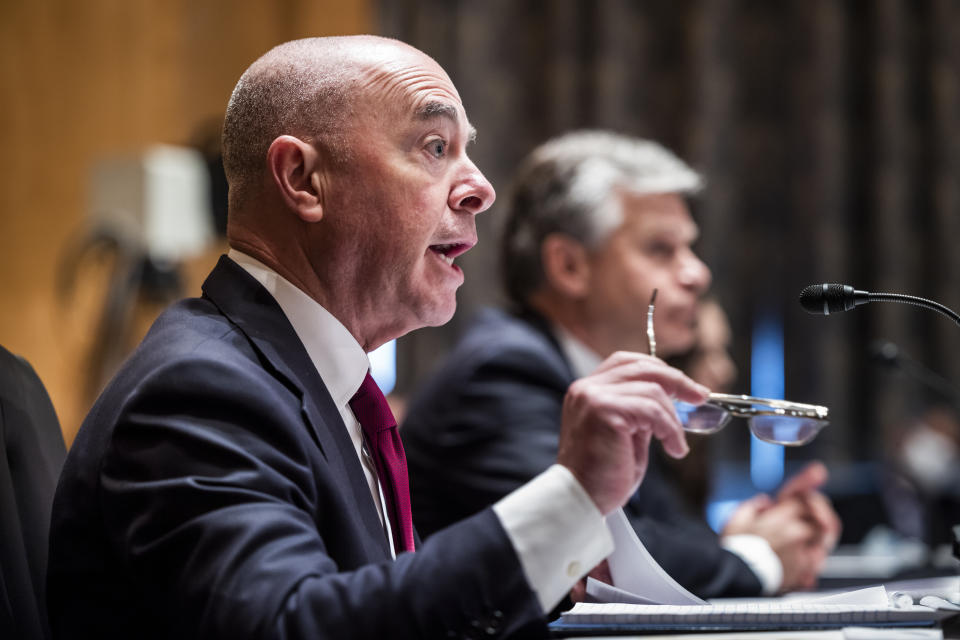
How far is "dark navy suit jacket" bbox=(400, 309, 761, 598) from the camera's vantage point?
1.74m

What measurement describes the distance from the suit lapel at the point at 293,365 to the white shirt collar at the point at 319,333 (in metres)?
0.02

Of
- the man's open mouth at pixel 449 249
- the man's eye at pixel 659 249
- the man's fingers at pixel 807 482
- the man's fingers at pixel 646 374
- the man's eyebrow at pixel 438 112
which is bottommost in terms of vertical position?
the man's fingers at pixel 807 482

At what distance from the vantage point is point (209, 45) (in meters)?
5.46

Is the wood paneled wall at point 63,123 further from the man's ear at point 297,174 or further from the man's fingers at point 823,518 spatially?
the man's ear at point 297,174

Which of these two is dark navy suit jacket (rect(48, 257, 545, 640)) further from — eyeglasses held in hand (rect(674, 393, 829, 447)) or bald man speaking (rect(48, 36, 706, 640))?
eyeglasses held in hand (rect(674, 393, 829, 447))

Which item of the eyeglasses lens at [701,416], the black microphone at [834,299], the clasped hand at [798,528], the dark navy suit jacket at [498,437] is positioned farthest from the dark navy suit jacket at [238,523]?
the clasped hand at [798,528]

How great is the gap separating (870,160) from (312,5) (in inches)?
121

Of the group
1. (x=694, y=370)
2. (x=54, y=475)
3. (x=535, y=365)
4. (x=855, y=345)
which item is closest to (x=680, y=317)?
(x=535, y=365)

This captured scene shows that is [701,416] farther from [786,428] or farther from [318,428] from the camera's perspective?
[318,428]

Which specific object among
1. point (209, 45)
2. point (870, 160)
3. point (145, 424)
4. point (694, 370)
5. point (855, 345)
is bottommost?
point (855, 345)

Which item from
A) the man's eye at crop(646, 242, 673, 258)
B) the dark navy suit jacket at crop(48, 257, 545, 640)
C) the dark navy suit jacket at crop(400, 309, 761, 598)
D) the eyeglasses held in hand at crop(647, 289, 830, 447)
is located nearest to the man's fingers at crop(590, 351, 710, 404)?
the eyeglasses held in hand at crop(647, 289, 830, 447)

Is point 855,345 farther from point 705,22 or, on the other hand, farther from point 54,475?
point 54,475

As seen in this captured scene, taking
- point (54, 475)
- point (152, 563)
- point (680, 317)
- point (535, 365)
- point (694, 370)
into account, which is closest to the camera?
point (152, 563)

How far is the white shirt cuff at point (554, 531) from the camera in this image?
0.82 meters
